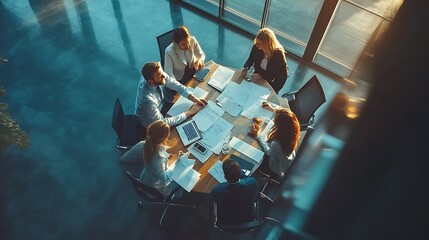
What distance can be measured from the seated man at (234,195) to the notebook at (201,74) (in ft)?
4.94

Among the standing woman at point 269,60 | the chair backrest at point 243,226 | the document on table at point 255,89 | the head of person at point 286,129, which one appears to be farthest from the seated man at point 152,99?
the chair backrest at point 243,226

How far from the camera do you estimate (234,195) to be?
9.40ft

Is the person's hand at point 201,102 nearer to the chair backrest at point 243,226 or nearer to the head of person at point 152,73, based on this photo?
the head of person at point 152,73

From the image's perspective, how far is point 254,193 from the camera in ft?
9.74

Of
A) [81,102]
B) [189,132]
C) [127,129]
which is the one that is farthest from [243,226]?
[81,102]

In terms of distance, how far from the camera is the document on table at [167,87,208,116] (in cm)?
375

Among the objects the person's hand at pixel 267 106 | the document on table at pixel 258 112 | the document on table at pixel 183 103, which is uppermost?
the person's hand at pixel 267 106

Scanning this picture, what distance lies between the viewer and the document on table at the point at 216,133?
3436mm

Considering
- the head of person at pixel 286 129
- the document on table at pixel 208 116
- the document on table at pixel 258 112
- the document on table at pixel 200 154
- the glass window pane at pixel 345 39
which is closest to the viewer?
the head of person at pixel 286 129

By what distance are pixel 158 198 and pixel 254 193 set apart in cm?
104

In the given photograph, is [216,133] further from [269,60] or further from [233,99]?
[269,60]

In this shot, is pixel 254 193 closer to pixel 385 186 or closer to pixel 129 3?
pixel 385 186

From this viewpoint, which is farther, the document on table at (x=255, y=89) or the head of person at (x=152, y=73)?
the document on table at (x=255, y=89)

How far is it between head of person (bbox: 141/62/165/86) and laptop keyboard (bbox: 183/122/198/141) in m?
0.63
